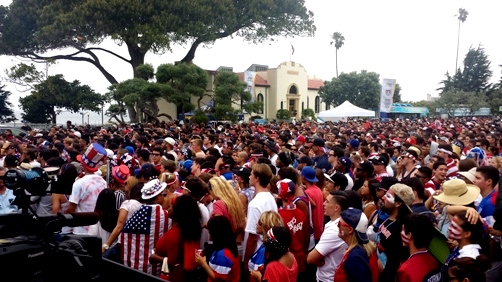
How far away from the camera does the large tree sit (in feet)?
93.8

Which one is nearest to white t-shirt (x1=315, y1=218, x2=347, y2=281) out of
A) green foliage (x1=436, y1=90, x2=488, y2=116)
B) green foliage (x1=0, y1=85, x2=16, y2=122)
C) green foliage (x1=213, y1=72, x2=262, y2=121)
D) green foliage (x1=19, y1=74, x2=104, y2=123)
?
green foliage (x1=213, y1=72, x2=262, y2=121)

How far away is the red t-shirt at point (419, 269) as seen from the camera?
10.7ft

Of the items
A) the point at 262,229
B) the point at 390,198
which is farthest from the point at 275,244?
the point at 390,198

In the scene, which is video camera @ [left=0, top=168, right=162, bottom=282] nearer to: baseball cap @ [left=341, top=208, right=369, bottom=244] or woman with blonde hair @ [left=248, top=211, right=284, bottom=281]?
woman with blonde hair @ [left=248, top=211, right=284, bottom=281]

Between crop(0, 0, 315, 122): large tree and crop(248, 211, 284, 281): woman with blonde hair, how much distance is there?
84.7 ft

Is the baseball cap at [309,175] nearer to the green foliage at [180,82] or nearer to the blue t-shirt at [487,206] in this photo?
the blue t-shirt at [487,206]

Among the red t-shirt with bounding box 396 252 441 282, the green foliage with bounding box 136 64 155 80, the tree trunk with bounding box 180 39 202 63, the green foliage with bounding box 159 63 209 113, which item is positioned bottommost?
the red t-shirt with bounding box 396 252 441 282

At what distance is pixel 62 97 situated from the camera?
31.4 meters

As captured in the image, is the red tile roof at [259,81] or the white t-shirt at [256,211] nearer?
the white t-shirt at [256,211]

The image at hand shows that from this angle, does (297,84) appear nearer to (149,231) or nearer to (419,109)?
(419,109)

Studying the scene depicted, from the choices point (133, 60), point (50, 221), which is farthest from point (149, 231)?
point (133, 60)

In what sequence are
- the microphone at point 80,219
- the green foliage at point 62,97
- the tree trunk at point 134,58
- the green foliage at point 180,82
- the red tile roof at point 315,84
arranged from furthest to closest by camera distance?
the red tile roof at point 315,84 < the tree trunk at point 134,58 < the green foliage at point 62,97 < the green foliage at point 180,82 < the microphone at point 80,219

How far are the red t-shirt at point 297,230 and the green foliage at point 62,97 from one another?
30.1 m

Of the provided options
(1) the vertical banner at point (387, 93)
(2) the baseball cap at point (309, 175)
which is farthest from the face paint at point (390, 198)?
(1) the vertical banner at point (387, 93)
